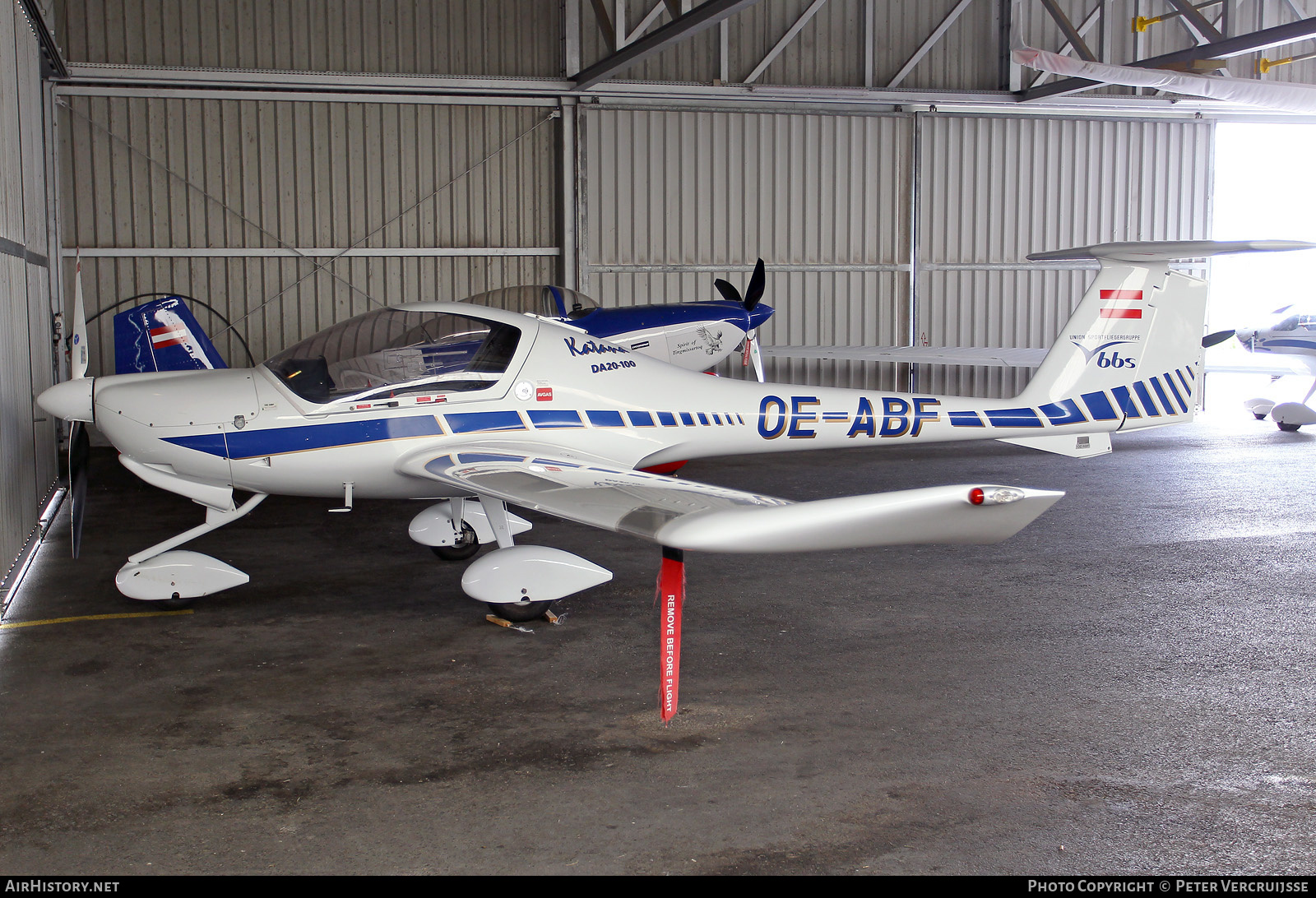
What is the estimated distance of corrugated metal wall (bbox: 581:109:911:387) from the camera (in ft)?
50.5

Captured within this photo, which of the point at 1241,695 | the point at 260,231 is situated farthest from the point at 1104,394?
the point at 260,231

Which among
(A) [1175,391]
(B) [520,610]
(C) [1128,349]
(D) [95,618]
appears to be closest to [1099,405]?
(C) [1128,349]

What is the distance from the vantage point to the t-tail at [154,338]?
32.3ft

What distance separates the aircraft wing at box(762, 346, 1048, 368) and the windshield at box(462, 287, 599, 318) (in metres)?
3.94

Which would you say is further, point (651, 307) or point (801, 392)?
point (651, 307)

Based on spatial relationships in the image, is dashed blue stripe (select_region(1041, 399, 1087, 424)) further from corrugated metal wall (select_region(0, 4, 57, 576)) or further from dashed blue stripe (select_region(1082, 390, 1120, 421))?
corrugated metal wall (select_region(0, 4, 57, 576))

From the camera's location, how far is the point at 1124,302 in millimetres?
7273

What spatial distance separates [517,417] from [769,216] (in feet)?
34.3

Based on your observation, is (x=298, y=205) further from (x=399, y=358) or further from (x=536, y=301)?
(x=399, y=358)

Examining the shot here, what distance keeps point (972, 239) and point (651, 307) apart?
25.1ft

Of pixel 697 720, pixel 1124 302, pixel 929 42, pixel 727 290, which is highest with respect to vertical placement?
pixel 929 42

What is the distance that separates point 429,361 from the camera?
6285 mm

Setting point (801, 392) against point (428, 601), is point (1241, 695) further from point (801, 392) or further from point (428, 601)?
point (428, 601)

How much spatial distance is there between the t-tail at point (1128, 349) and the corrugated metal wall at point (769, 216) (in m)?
8.64
